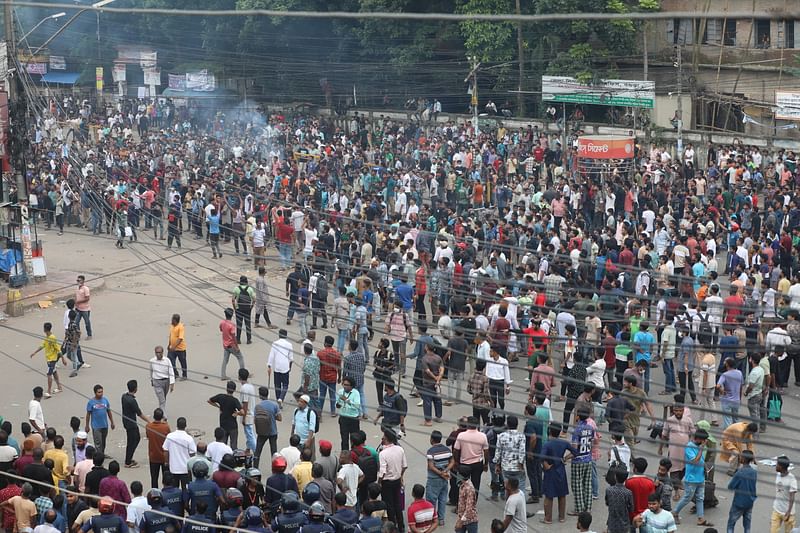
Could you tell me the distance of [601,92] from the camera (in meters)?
32.5

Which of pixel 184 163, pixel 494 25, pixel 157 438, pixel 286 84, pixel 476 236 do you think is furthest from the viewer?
pixel 286 84

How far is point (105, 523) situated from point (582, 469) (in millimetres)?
4619

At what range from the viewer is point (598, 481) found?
12.2m

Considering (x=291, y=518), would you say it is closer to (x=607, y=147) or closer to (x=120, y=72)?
(x=607, y=147)

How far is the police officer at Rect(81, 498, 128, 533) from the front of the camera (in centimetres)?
988

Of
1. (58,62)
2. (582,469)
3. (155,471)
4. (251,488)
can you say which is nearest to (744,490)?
(582,469)

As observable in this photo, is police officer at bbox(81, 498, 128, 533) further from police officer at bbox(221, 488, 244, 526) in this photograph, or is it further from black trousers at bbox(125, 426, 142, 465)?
black trousers at bbox(125, 426, 142, 465)

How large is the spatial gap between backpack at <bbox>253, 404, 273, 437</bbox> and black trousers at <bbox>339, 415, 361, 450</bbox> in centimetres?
82

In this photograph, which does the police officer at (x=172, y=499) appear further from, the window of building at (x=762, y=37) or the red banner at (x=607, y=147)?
the window of building at (x=762, y=37)

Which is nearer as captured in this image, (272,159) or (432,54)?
(272,159)

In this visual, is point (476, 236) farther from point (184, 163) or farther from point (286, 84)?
point (286, 84)

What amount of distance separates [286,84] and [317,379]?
96.1 feet

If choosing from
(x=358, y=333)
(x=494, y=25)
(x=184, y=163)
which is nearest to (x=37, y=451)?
(x=358, y=333)

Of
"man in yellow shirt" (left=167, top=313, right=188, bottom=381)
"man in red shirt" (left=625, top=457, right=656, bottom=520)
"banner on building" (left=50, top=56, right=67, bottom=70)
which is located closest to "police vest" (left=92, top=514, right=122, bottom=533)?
"man in red shirt" (left=625, top=457, right=656, bottom=520)
